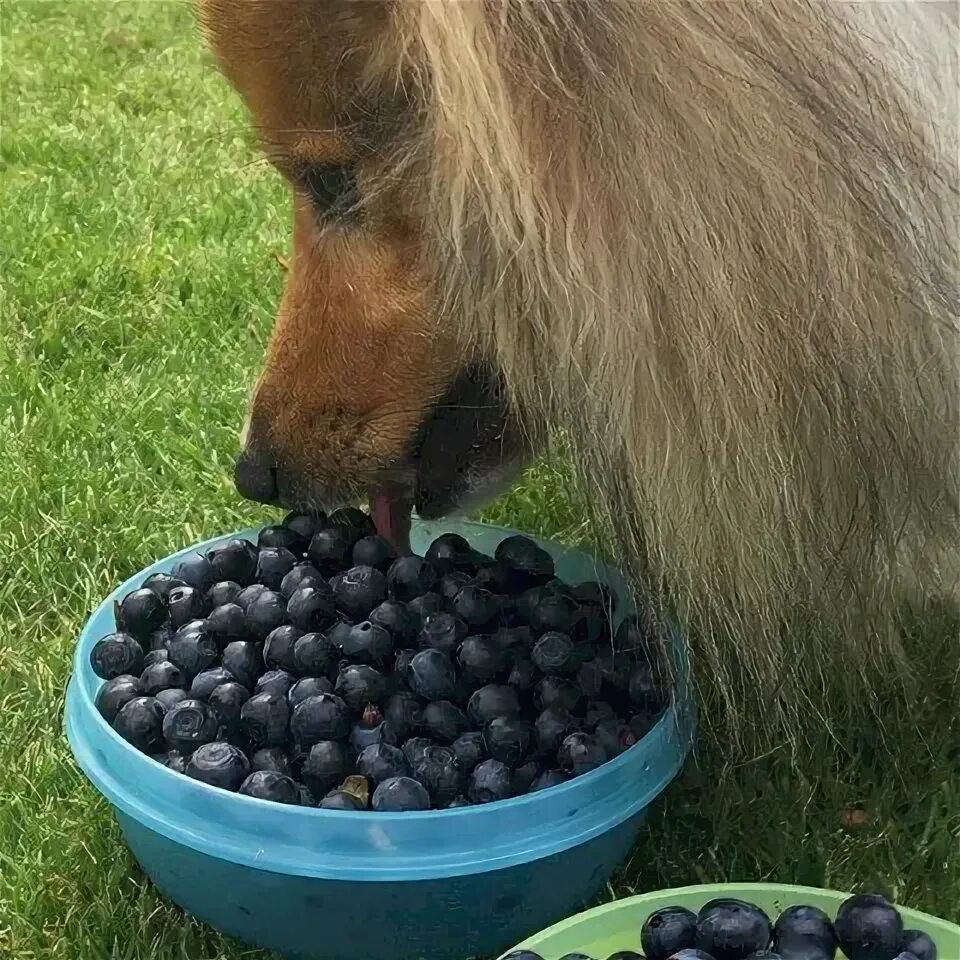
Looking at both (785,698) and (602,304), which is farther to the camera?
(785,698)

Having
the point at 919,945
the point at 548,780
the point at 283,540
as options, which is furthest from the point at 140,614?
the point at 919,945

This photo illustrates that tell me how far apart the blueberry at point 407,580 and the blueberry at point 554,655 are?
0.46ft

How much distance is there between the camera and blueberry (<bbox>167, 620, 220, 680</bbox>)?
53.9 inches

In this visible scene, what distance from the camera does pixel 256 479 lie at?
1423 mm

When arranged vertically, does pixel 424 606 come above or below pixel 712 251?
below

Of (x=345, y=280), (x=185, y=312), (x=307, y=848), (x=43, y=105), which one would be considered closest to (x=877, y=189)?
(x=345, y=280)

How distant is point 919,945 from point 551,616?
483 mm

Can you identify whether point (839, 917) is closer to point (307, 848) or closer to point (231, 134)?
point (307, 848)

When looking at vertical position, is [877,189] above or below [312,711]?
above

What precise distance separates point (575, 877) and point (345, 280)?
615 millimetres

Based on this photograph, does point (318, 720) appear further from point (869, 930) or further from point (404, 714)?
point (869, 930)

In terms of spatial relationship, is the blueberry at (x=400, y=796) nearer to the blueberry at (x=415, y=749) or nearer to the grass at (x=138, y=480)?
the blueberry at (x=415, y=749)

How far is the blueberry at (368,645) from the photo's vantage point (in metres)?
1.34

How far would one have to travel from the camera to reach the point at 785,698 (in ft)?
4.39
